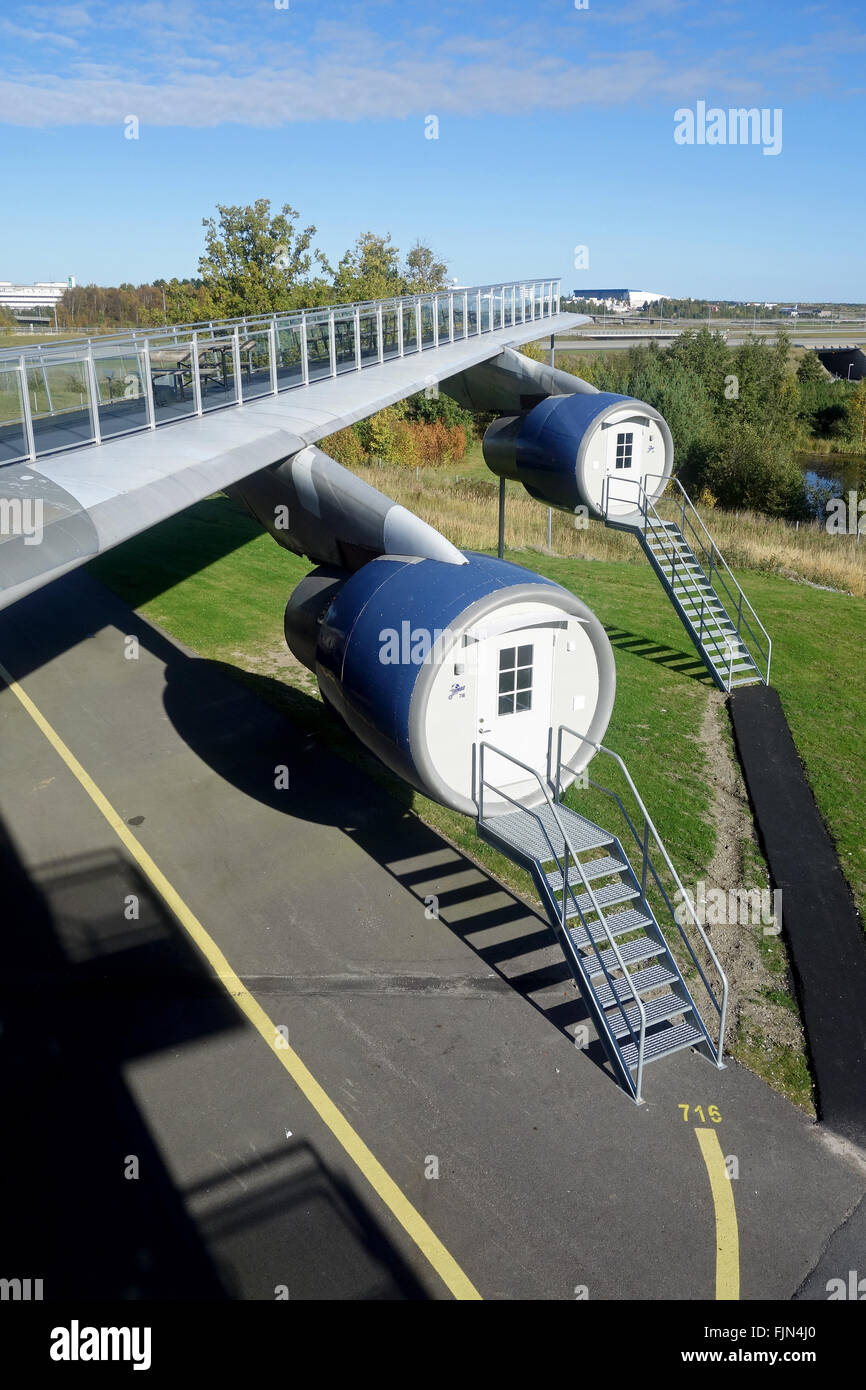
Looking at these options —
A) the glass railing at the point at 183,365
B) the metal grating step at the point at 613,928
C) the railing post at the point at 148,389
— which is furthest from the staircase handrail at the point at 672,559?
the railing post at the point at 148,389

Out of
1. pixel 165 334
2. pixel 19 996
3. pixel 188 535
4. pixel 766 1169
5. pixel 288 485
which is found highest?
pixel 165 334

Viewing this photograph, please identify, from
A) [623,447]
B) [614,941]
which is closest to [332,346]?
[623,447]

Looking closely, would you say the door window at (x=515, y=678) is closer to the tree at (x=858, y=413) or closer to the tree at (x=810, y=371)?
the tree at (x=858, y=413)

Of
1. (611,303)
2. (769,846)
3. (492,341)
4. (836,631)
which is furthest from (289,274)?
(611,303)

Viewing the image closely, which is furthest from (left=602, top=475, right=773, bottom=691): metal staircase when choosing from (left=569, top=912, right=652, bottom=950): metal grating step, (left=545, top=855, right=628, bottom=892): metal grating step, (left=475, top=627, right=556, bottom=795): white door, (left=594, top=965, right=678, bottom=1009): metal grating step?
(left=594, top=965, right=678, bottom=1009): metal grating step

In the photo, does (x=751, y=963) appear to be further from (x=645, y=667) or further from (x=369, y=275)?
(x=369, y=275)

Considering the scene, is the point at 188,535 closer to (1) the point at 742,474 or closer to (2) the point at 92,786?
(2) the point at 92,786
